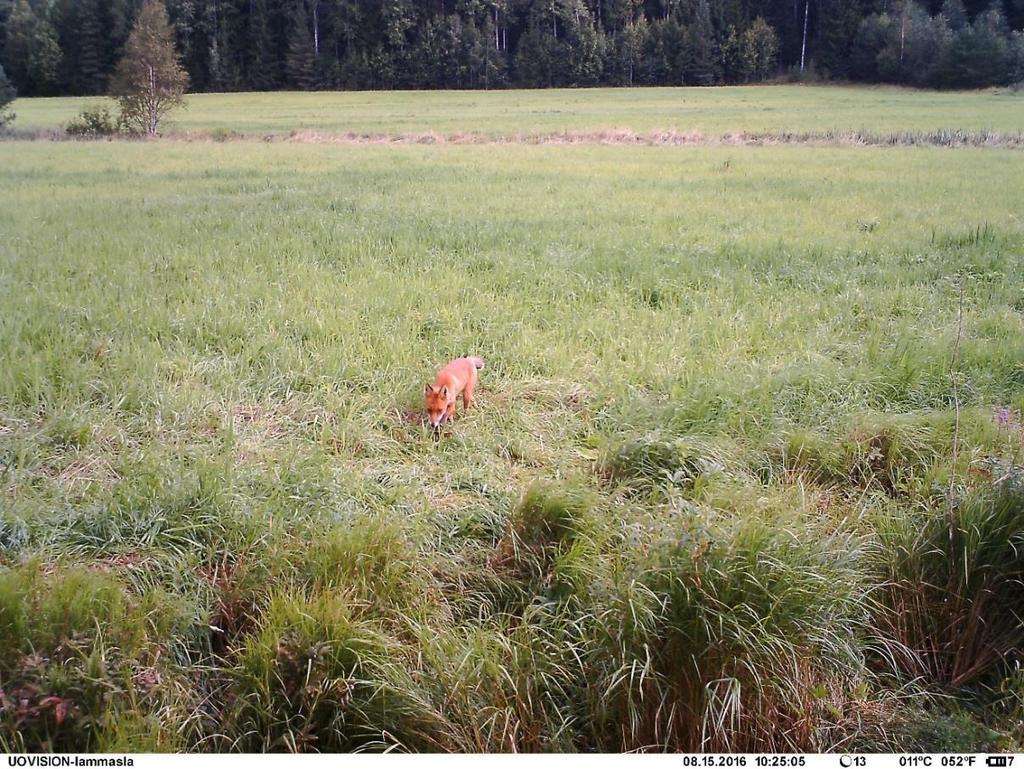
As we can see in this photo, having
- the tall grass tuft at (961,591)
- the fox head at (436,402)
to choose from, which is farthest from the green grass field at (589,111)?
the tall grass tuft at (961,591)

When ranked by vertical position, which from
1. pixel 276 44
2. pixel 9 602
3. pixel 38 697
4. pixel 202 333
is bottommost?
pixel 38 697

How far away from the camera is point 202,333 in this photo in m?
6.05

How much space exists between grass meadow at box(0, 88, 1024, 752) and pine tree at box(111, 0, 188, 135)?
8235 mm

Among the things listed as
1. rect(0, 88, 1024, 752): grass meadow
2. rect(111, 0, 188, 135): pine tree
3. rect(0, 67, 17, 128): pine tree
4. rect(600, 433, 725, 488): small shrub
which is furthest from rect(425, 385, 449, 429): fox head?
rect(111, 0, 188, 135): pine tree

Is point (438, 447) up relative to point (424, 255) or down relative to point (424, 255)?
down

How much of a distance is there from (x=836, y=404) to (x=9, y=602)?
455 centimetres

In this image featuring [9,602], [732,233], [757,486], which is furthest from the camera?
[732,233]

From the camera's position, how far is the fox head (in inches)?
185

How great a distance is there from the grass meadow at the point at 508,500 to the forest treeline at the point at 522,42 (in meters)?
4.36

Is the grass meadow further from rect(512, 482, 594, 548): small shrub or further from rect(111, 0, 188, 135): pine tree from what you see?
rect(111, 0, 188, 135): pine tree

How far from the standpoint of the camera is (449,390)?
4.77 metres

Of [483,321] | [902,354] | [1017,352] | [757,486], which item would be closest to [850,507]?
[757,486]

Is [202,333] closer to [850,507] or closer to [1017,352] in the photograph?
[850,507]

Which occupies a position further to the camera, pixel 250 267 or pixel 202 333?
pixel 250 267
